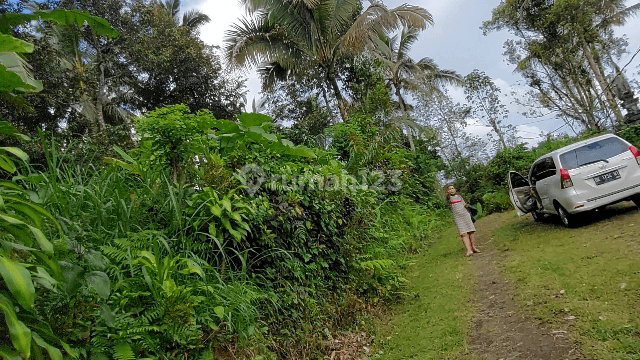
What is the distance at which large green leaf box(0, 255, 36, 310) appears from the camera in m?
1.53

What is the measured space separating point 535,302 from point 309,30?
432 inches

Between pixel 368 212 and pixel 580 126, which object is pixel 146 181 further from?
pixel 580 126

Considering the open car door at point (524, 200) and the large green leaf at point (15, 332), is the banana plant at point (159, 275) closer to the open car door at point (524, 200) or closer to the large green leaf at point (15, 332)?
the large green leaf at point (15, 332)

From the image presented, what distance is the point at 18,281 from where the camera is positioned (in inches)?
61.1

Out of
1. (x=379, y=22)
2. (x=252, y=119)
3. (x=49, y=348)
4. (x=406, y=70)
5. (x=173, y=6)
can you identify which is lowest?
(x=49, y=348)

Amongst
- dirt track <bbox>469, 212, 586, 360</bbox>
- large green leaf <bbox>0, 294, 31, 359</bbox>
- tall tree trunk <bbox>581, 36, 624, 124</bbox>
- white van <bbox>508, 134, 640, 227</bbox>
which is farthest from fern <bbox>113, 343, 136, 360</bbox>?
tall tree trunk <bbox>581, 36, 624, 124</bbox>

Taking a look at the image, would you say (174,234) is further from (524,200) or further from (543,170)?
(524,200)

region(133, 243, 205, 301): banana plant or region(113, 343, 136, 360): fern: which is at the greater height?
region(133, 243, 205, 301): banana plant

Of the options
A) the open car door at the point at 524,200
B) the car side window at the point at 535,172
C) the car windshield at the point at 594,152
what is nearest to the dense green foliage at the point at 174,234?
the open car door at the point at 524,200

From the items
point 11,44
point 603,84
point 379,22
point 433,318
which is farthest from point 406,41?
point 11,44

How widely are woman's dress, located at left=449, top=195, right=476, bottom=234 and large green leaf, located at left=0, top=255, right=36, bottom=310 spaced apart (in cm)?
757

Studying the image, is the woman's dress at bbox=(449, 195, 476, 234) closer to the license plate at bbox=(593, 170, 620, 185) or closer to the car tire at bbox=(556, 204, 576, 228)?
the car tire at bbox=(556, 204, 576, 228)

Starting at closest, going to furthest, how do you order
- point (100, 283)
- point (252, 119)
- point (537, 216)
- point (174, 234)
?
point (100, 283) → point (174, 234) → point (252, 119) → point (537, 216)

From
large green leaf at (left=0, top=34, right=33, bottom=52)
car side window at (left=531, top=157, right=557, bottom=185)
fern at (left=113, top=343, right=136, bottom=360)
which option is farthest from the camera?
car side window at (left=531, top=157, right=557, bottom=185)
